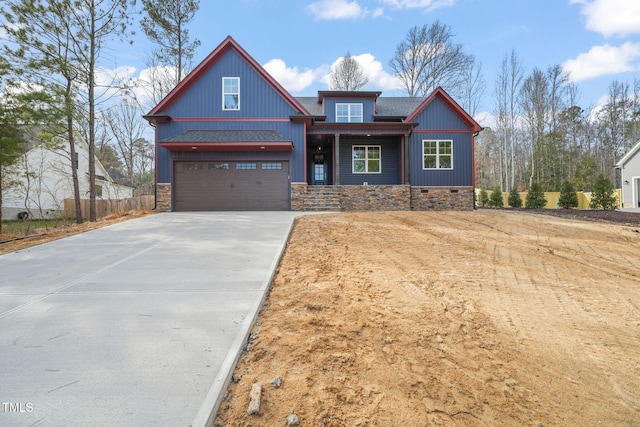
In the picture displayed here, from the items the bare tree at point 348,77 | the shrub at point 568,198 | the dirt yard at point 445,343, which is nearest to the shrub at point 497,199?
the shrub at point 568,198

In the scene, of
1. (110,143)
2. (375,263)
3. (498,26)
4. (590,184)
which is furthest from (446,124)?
(110,143)

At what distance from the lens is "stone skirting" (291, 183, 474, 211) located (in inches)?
525

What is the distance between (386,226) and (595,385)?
597 cm

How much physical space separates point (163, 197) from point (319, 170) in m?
8.23

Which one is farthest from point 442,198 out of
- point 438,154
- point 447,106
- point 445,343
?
point 445,343

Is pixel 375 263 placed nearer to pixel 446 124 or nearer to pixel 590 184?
pixel 446 124

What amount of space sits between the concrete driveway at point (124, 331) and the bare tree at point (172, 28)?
697 inches

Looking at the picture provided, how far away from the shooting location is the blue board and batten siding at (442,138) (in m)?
15.2

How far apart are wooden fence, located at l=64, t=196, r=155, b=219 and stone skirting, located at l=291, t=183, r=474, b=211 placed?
9330 mm

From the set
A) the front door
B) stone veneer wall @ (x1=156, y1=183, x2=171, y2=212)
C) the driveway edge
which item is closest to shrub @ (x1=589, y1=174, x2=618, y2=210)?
the front door

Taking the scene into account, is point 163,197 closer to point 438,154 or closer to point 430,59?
point 438,154

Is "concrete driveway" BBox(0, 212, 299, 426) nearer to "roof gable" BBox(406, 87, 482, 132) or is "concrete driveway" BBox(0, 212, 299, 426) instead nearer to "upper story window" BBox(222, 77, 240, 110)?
"upper story window" BBox(222, 77, 240, 110)

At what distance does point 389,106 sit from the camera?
18.7 meters

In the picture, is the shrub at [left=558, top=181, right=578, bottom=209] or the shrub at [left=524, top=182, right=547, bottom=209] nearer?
the shrub at [left=558, top=181, right=578, bottom=209]
